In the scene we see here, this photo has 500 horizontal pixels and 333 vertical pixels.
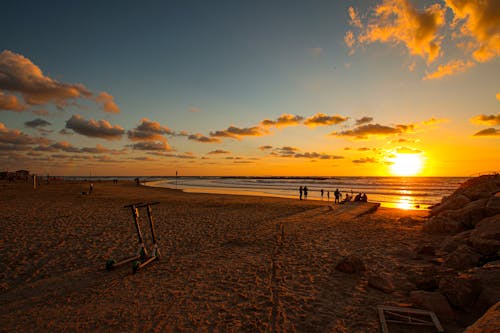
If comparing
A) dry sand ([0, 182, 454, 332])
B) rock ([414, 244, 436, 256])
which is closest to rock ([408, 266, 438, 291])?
dry sand ([0, 182, 454, 332])

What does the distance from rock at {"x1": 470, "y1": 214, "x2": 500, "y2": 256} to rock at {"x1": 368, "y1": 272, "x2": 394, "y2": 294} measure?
11.5 ft

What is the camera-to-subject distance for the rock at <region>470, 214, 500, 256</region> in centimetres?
810

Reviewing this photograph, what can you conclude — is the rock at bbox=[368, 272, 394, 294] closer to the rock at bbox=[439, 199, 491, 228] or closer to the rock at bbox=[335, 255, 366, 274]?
the rock at bbox=[335, 255, 366, 274]

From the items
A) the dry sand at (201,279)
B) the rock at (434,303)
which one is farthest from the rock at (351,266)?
the rock at (434,303)

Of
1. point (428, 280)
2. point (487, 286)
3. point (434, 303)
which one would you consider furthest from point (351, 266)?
point (487, 286)

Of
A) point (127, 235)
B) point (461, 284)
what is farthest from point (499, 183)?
point (127, 235)

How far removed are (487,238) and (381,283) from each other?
490 cm

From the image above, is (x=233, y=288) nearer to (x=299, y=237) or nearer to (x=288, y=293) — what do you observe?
(x=288, y=293)

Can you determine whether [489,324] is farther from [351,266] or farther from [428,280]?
[351,266]

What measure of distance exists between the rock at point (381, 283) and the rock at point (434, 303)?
86cm

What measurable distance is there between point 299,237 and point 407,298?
23.0ft

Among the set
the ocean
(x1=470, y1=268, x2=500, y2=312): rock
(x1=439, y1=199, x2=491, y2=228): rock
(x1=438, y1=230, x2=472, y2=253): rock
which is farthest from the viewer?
the ocean

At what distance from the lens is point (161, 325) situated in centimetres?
551

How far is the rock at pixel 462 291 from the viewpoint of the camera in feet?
18.6
